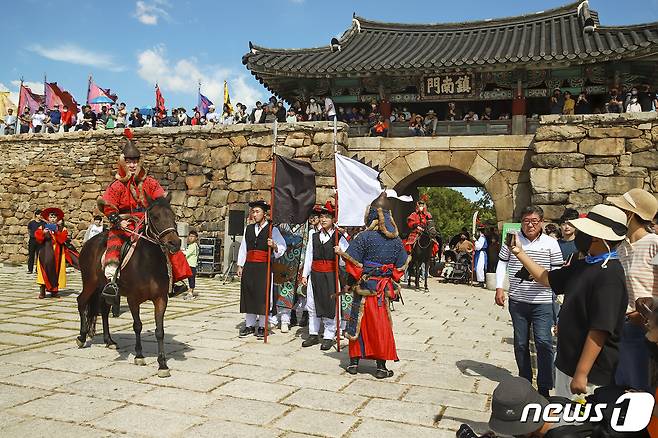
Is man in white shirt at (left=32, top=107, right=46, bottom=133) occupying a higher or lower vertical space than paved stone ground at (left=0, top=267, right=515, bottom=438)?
higher

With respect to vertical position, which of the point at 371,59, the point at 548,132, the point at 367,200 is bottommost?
the point at 367,200

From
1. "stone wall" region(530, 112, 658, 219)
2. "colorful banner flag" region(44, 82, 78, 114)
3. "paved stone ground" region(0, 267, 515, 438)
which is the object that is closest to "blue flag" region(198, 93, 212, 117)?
"colorful banner flag" region(44, 82, 78, 114)

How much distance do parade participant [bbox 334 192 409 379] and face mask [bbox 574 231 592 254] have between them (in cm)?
223

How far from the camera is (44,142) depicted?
56.3 feet

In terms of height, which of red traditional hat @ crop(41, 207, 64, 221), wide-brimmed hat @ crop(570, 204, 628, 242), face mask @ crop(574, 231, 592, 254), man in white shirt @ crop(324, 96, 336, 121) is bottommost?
face mask @ crop(574, 231, 592, 254)

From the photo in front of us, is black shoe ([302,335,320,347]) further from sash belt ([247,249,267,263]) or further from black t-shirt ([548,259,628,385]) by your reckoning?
black t-shirt ([548,259,628,385])

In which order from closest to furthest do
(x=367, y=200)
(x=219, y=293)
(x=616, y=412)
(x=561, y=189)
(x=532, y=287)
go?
(x=616, y=412)
(x=532, y=287)
(x=367, y=200)
(x=219, y=293)
(x=561, y=189)

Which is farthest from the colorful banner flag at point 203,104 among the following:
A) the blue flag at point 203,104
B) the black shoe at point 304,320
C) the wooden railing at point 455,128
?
the black shoe at point 304,320

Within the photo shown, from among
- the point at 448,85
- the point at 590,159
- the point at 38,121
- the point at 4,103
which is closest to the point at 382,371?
the point at 590,159

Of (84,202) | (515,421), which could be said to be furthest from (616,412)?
(84,202)

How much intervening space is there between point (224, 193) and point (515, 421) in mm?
12870

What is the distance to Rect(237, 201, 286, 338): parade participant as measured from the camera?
666cm

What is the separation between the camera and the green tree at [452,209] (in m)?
38.7

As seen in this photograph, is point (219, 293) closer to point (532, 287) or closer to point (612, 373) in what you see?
point (532, 287)
